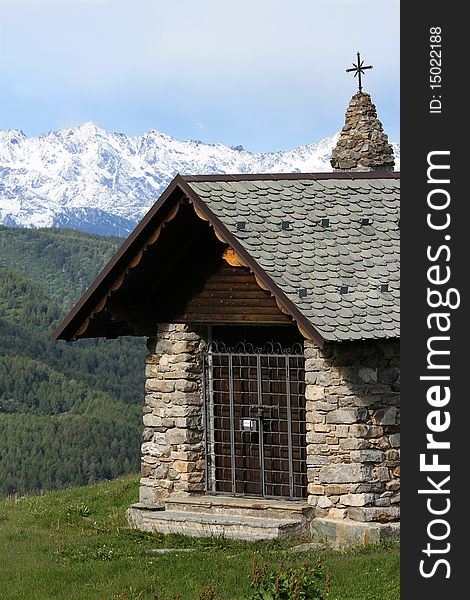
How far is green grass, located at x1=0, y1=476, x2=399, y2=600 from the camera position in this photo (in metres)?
11.4

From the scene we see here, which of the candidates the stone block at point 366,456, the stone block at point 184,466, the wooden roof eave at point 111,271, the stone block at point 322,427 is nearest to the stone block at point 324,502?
the stone block at point 366,456

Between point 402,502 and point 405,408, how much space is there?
2.08 feet

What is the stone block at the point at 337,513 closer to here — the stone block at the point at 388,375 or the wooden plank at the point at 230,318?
the stone block at the point at 388,375

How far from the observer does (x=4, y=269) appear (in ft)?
480

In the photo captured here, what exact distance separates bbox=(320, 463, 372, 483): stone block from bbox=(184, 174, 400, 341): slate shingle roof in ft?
5.16

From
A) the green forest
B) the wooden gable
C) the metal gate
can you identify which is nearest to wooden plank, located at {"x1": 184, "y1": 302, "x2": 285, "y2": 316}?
the wooden gable

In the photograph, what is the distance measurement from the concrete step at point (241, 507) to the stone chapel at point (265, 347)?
19mm

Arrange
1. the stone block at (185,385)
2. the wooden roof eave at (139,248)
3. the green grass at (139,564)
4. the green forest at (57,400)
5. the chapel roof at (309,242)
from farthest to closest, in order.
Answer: the green forest at (57,400), the stone block at (185,385), the chapel roof at (309,242), the wooden roof eave at (139,248), the green grass at (139,564)

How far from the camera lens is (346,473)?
46.9 ft

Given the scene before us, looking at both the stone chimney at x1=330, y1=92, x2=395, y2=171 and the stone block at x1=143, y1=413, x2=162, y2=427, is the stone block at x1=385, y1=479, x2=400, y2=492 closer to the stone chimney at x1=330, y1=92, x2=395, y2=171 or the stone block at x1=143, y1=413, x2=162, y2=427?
the stone block at x1=143, y1=413, x2=162, y2=427

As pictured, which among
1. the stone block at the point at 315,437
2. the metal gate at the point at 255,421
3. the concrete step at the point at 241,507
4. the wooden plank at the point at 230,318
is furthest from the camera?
the metal gate at the point at 255,421

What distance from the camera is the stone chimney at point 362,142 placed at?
22469mm

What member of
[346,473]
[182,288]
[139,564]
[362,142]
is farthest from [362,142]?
[139,564]

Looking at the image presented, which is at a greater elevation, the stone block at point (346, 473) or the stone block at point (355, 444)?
the stone block at point (355, 444)
